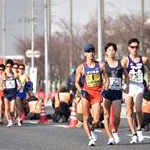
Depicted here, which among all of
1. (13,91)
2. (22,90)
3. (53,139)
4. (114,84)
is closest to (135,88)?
(114,84)

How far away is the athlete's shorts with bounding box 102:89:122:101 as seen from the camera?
17.8 meters

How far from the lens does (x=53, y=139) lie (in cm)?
1952

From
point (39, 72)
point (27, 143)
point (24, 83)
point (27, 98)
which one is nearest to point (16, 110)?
point (24, 83)

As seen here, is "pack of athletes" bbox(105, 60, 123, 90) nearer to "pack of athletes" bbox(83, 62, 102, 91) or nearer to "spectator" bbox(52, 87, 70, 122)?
"pack of athletes" bbox(83, 62, 102, 91)

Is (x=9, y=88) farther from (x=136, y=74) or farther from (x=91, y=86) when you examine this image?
(x=136, y=74)

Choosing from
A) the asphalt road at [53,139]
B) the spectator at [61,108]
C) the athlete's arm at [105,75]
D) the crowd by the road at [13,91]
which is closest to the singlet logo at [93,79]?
the athlete's arm at [105,75]

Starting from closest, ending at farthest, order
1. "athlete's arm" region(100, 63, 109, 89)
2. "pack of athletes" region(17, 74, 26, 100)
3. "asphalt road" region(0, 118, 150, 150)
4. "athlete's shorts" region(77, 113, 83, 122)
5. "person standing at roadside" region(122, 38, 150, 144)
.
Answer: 1. "asphalt road" region(0, 118, 150, 150)
2. "athlete's arm" region(100, 63, 109, 89)
3. "person standing at roadside" region(122, 38, 150, 144)
4. "athlete's shorts" region(77, 113, 83, 122)
5. "pack of athletes" region(17, 74, 26, 100)

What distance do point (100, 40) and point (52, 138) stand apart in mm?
17046

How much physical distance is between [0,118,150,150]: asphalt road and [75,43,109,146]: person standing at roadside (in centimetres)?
53

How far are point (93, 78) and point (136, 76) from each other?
849mm

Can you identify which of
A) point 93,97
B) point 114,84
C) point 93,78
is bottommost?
point 93,97

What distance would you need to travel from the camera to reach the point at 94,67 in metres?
18.0

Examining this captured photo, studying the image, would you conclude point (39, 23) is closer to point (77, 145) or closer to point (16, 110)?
point (16, 110)

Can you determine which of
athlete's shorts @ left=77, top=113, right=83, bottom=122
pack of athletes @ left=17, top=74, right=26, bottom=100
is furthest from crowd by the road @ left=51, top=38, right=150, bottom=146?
pack of athletes @ left=17, top=74, right=26, bottom=100
